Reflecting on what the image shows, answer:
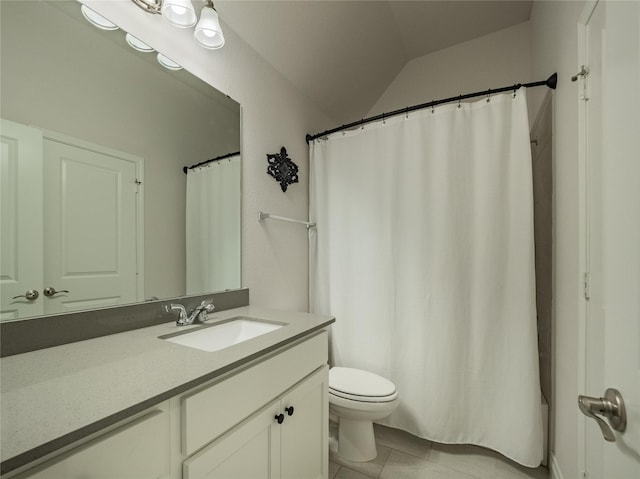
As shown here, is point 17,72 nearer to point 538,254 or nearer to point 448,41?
point 538,254

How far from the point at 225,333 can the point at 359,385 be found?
844 millimetres

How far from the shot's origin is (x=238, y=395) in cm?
86

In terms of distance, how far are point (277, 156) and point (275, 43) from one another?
676 mm

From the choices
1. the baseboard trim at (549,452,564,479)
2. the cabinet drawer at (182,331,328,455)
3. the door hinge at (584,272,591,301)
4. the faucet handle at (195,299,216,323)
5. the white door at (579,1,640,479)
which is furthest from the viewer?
the baseboard trim at (549,452,564,479)

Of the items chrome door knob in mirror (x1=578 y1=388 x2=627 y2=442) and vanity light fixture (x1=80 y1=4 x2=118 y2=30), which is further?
vanity light fixture (x1=80 y1=4 x2=118 y2=30)

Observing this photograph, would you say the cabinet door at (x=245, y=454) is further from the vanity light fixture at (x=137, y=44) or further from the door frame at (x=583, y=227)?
the vanity light fixture at (x=137, y=44)

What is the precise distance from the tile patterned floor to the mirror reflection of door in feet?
4.84

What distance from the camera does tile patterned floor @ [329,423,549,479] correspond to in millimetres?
1539

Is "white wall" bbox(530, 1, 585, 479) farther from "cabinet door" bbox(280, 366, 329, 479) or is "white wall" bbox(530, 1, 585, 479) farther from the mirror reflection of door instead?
the mirror reflection of door

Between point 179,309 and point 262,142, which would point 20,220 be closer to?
point 179,309

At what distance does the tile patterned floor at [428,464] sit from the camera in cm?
154

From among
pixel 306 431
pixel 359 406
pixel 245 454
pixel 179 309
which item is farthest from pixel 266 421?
pixel 359 406

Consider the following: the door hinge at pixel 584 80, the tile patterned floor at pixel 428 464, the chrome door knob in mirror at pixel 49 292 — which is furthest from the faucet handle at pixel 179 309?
the door hinge at pixel 584 80

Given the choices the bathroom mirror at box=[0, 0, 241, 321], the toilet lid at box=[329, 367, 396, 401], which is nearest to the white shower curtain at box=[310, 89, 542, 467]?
the toilet lid at box=[329, 367, 396, 401]
